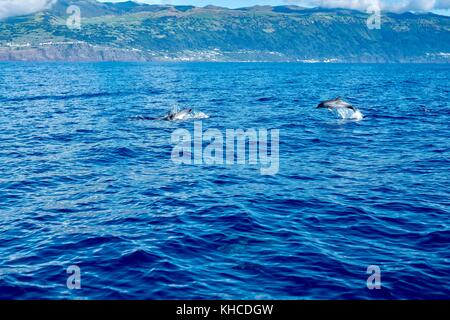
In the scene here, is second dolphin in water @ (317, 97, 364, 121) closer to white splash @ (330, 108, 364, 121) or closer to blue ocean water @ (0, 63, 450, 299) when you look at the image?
white splash @ (330, 108, 364, 121)

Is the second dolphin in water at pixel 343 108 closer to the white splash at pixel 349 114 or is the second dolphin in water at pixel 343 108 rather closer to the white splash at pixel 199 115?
the white splash at pixel 349 114

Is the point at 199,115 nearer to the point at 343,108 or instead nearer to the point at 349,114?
the point at 343,108

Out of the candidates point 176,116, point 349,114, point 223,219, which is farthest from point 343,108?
point 223,219

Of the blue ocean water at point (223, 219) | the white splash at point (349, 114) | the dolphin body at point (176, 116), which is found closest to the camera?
the blue ocean water at point (223, 219)

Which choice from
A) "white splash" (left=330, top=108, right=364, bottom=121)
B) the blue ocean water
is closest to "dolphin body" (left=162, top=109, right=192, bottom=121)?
the blue ocean water

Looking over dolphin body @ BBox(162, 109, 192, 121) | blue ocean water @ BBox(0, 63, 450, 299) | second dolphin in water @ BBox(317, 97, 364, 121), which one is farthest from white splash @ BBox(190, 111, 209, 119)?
second dolphin in water @ BBox(317, 97, 364, 121)

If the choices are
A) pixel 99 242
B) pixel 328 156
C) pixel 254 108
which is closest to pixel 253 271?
pixel 99 242

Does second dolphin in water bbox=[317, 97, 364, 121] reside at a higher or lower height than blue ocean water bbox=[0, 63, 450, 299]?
higher

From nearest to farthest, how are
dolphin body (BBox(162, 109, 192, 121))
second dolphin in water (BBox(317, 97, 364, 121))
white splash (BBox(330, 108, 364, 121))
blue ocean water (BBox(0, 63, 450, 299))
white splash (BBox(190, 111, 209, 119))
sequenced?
blue ocean water (BBox(0, 63, 450, 299))
second dolphin in water (BBox(317, 97, 364, 121))
dolphin body (BBox(162, 109, 192, 121))
white splash (BBox(330, 108, 364, 121))
white splash (BBox(190, 111, 209, 119))

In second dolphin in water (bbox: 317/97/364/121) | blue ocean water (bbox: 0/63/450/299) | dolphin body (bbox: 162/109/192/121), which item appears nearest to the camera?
blue ocean water (bbox: 0/63/450/299)

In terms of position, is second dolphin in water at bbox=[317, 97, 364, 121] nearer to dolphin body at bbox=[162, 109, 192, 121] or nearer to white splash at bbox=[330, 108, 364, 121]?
white splash at bbox=[330, 108, 364, 121]

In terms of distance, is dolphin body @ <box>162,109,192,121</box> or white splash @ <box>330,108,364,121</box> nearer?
dolphin body @ <box>162,109,192,121</box>

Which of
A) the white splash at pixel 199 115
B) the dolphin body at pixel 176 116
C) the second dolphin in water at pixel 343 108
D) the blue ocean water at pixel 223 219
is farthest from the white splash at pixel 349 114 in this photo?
the dolphin body at pixel 176 116
